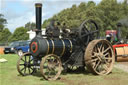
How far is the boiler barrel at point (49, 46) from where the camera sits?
25.0 feet

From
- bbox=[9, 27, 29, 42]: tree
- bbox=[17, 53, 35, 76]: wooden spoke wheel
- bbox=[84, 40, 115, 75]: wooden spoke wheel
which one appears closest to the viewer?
bbox=[17, 53, 35, 76]: wooden spoke wheel

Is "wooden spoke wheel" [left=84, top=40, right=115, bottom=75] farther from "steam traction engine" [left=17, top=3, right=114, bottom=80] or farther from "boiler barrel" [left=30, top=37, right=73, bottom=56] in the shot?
"boiler barrel" [left=30, top=37, right=73, bottom=56]

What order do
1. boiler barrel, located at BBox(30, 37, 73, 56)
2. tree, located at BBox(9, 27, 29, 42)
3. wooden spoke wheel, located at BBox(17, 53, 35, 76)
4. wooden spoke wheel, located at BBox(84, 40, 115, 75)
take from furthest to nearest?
tree, located at BBox(9, 27, 29, 42)
wooden spoke wheel, located at BBox(84, 40, 115, 75)
wooden spoke wheel, located at BBox(17, 53, 35, 76)
boiler barrel, located at BBox(30, 37, 73, 56)

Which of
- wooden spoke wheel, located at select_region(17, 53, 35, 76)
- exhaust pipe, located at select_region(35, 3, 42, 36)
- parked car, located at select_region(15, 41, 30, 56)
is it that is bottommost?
wooden spoke wheel, located at select_region(17, 53, 35, 76)

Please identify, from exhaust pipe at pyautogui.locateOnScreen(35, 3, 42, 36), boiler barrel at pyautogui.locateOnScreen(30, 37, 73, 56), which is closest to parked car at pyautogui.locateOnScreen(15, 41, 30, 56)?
boiler barrel at pyautogui.locateOnScreen(30, 37, 73, 56)

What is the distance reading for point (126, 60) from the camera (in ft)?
44.3

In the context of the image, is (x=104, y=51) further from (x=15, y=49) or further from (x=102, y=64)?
(x=15, y=49)

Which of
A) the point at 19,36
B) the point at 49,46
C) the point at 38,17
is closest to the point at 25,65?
the point at 49,46

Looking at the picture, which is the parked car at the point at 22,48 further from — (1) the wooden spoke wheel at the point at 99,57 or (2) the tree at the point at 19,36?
(2) the tree at the point at 19,36

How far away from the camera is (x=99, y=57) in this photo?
28.6 ft

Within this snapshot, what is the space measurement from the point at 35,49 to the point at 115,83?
9.37 ft

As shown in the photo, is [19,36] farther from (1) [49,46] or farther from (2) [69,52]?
(1) [49,46]

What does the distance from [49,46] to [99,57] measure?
2144mm

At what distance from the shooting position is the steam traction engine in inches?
302
